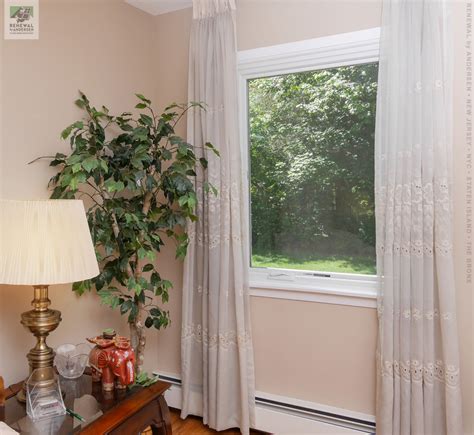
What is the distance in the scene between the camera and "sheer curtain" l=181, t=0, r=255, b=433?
237 centimetres

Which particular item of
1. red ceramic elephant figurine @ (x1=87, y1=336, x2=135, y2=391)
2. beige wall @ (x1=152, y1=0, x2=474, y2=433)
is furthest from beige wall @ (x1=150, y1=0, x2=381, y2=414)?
red ceramic elephant figurine @ (x1=87, y1=336, x2=135, y2=391)

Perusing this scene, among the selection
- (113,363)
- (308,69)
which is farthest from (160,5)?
(113,363)

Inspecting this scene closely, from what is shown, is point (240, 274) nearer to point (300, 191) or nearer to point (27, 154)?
point (300, 191)

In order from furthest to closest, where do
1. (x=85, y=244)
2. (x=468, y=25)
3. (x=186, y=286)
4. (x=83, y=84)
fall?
(x=186, y=286), (x=83, y=84), (x=468, y=25), (x=85, y=244)

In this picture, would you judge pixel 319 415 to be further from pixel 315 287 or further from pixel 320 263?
pixel 320 263

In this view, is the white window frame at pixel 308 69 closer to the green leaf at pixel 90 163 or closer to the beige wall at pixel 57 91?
the beige wall at pixel 57 91

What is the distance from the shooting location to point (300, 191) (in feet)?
7.99

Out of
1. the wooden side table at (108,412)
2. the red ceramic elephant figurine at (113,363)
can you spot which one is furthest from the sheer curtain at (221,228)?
the red ceramic elephant figurine at (113,363)

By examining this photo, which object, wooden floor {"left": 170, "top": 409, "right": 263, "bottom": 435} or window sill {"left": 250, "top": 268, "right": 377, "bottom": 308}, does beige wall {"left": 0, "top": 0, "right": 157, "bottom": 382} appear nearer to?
wooden floor {"left": 170, "top": 409, "right": 263, "bottom": 435}

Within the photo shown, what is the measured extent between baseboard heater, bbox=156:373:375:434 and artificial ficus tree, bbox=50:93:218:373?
31.0 inches

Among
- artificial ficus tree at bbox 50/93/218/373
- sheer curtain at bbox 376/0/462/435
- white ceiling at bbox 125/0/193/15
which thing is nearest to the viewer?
sheer curtain at bbox 376/0/462/435

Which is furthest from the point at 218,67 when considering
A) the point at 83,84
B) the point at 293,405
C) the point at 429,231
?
the point at 293,405

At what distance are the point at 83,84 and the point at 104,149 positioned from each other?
37cm

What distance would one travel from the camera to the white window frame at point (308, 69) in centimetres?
217
